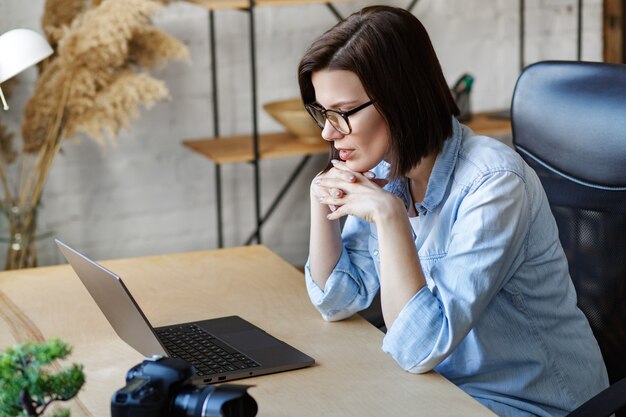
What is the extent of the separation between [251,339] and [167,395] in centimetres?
48

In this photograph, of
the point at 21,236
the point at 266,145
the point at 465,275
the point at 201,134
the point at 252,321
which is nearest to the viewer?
the point at 465,275

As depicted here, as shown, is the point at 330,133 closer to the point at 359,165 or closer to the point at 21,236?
the point at 359,165

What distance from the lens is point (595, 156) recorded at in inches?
66.2

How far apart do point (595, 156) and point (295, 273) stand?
1.90ft

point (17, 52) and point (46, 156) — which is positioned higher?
point (17, 52)

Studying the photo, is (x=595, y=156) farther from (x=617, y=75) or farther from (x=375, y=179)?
(x=375, y=179)

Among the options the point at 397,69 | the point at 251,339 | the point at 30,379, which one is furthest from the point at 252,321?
the point at 30,379

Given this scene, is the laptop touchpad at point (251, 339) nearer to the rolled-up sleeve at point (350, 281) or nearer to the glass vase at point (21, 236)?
the rolled-up sleeve at point (350, 281)

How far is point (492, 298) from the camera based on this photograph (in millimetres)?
1477

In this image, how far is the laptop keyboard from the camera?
4.51ft

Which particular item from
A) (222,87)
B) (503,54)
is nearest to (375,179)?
(222,87)

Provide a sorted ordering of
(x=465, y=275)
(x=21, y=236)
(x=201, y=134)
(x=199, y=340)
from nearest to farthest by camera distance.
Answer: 1. (x=465, y=275)
2. (x=199, y=340)
3. (x=21, y=236)
4. (x=201, y=134)

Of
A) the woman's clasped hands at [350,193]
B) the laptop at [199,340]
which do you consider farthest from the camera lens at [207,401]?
the woman's clasped hands at [350,193]

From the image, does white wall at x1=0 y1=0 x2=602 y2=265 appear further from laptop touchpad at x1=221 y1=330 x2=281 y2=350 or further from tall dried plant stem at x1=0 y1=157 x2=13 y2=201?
laptop touchpad at x1=221 y1=330 x2=281 y2=350
